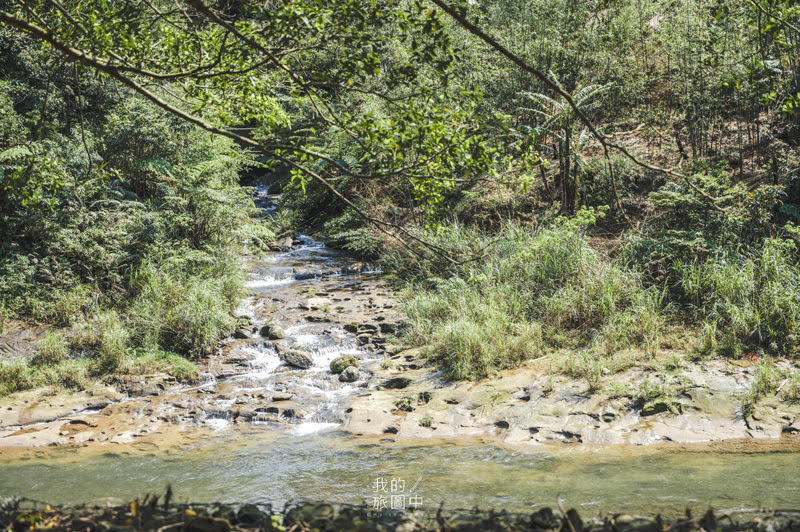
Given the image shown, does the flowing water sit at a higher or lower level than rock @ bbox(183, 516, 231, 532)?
lower

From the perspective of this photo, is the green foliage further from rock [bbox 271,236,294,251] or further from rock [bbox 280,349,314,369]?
rock [bbox 271,236,294,251]

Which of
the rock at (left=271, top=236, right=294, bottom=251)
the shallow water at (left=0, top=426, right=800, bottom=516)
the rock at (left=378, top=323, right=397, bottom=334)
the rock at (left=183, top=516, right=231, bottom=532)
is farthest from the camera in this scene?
the rock at (left=271, top=236, right=294, bottom=251)

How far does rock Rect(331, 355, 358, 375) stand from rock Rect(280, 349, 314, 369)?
47 cm

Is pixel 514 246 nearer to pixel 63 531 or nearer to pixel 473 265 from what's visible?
pixel 473 265

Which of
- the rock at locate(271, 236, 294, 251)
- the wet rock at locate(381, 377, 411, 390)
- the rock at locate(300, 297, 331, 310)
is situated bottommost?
the wet rock at locate(381, 377, 411, 390)

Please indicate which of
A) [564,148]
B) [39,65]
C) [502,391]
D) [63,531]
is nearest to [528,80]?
[564,148]

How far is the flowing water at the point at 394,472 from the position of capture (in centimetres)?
446

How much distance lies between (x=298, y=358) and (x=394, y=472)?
407 cm

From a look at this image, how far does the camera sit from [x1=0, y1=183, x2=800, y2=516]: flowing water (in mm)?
4457

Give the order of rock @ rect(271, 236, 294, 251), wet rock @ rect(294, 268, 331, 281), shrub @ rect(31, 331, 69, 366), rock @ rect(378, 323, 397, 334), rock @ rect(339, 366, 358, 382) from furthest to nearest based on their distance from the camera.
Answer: rock @ rect(271, 236, 294, 251) < wet rock @ rect(294, 268, 331, 281) < rock @ rect(378, 323, 397, 334) < rock @ rect(339, 366, 358, 382) < shrub @ rect(31, 331, 69, 366)

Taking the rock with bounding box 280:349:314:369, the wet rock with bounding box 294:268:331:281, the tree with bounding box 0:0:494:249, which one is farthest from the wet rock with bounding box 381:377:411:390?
the wet rock with bounding box 294:268:331:281

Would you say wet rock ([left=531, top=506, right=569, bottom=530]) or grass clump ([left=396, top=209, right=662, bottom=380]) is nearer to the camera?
wet rock ([left=531, top=506, right=569, bottom=530])

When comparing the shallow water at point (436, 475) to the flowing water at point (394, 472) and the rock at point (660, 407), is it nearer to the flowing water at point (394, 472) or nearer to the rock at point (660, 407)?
the flowing water at point (394, 472)

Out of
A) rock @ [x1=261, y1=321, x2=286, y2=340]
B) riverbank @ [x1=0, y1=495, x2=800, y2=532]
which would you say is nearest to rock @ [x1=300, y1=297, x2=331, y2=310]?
rock @ [x1=261, y1=321, x2=286, y2=340]
